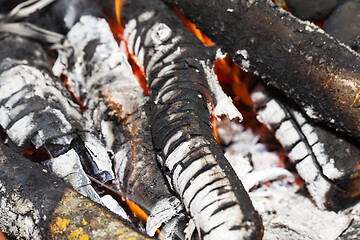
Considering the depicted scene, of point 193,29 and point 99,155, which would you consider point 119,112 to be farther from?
point 193,29

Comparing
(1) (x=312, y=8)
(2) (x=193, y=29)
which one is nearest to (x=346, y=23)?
(1) (x=312, y=8)

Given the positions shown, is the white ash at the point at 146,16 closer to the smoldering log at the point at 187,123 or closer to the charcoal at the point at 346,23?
the smoldering log at the point at 187,123

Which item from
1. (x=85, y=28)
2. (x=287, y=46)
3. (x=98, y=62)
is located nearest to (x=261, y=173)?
(x=287, y=46)

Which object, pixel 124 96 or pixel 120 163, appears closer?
pixel 120 163

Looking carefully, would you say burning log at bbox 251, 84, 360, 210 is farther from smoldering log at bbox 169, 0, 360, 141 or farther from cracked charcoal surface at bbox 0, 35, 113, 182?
cracked charcoal surface at bbox 0, 35, 113, 182

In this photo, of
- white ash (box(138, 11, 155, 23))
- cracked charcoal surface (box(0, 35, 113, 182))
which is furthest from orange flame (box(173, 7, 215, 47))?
cracked charcoal surface (box(0, 35, 113, 182))

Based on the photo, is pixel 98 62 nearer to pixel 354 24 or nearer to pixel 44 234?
pixel 44 234
